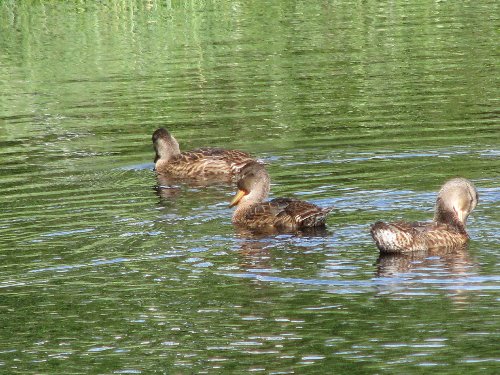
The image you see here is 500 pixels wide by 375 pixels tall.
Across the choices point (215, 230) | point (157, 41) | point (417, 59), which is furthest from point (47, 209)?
point (157, 41)

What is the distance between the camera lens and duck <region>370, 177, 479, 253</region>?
1172 cm

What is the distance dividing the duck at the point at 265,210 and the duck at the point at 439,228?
121 centimetres

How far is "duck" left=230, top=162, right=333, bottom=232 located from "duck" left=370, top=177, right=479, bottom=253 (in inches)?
47.7

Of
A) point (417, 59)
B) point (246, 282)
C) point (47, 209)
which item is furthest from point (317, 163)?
point (417, 59)

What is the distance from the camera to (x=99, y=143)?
1920cm

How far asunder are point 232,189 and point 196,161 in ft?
4.18

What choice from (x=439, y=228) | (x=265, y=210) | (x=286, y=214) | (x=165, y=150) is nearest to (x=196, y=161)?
(x=165, y=150)

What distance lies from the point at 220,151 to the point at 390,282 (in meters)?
6.71

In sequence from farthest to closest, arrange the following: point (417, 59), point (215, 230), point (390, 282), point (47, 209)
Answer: point (417, 59)
point (47, 209)
point (215, 230)
point (390, 282)

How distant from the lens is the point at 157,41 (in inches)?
1144

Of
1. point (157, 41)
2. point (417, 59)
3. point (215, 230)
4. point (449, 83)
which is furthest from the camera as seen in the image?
point (157, 41)

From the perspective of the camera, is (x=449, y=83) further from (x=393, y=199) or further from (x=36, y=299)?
(x=36, y=299)

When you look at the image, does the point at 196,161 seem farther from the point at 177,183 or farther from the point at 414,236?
the point at 414,236

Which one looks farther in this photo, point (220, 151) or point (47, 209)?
point (220, 151)
